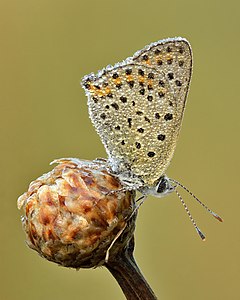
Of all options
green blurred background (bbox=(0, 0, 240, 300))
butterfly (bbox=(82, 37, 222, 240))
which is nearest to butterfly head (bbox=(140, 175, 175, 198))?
butterfly (bbox=(82, 37, 222, 240))

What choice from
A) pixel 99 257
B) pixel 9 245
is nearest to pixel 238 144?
pixel 9 245

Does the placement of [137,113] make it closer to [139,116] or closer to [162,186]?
[139,116]

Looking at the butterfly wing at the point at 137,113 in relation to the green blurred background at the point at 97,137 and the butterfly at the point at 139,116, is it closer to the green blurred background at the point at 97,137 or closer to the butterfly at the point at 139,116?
the butterfly at the point at 139,116

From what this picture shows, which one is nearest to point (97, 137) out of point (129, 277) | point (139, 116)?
point (139, 116)

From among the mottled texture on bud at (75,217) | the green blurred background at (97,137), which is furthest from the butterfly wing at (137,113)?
the green blurred background at (97,137)


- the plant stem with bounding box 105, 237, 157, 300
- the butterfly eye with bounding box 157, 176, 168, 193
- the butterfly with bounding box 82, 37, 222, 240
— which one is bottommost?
the plant stem with bounding box 105, 237, 157, 300

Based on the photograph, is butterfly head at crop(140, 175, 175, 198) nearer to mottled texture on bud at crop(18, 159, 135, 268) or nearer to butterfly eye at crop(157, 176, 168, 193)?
butterfly eye at crop(157, 176, 168, 193)
